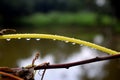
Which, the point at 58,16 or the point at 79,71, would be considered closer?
the point at 79,71

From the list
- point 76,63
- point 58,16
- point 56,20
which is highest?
point 76,63

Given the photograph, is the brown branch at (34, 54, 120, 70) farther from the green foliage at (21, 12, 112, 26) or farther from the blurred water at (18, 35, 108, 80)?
the green foliage at (21, 12, 112, 26)

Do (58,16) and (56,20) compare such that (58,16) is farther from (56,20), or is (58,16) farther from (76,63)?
(76,63)

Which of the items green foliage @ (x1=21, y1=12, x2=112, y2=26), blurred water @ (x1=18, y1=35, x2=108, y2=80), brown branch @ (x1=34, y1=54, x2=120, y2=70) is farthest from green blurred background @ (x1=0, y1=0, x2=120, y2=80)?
brown branch @ (x1=34, y1=54, x2=120, y2=70)

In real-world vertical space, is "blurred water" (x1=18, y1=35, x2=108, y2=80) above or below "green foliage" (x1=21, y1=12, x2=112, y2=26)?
above

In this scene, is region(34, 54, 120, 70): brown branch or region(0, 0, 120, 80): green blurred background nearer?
region(34, 54, 120, 70): brown branch

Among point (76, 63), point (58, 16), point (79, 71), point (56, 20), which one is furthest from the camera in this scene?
point (58, 16)

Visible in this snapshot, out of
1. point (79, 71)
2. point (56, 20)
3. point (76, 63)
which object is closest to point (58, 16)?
point (56, 20)

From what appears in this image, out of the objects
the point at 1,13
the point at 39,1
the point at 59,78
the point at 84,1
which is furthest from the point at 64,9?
Result: the point at 59,78

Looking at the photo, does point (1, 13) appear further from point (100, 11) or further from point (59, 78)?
point (59, 78)

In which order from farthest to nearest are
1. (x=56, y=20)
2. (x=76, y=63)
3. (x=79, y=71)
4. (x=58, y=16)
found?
(x=58, y=16), (x=56, y=20), (x=79, y=71), (x=76, y=63)

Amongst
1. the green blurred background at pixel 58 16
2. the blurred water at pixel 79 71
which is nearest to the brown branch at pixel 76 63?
the blurred water at pixel 79 71
